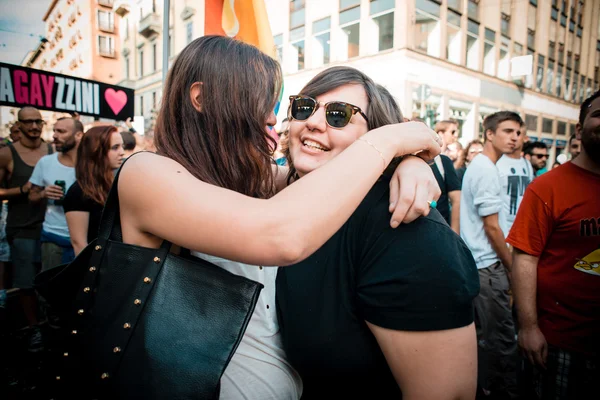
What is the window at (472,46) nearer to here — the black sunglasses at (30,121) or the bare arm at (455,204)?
the bare arm at (455,204)

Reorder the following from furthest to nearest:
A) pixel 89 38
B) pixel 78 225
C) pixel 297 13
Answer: pixel 89 38
pixel 297 13
pixel 78 225

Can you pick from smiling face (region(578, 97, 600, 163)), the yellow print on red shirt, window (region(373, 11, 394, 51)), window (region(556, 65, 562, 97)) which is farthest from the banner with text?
window (region(556, 65, 562, 97))

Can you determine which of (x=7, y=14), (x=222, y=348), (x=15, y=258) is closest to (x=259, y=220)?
(x=222, y=348)

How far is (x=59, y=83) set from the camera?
502 cm

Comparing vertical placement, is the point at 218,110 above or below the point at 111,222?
above

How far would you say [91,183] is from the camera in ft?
10.4

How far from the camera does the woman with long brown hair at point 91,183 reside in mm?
3131

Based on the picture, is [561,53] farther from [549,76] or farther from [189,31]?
[189,31]

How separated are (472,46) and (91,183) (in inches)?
851

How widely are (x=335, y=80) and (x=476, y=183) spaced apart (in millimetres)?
2801

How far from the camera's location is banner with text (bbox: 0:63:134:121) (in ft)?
15.0

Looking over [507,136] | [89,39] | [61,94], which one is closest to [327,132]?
[507,136]

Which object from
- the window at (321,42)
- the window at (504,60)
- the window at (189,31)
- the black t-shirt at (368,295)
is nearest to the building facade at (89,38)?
the window at (189,31)

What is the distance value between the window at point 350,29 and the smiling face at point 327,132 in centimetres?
1877
